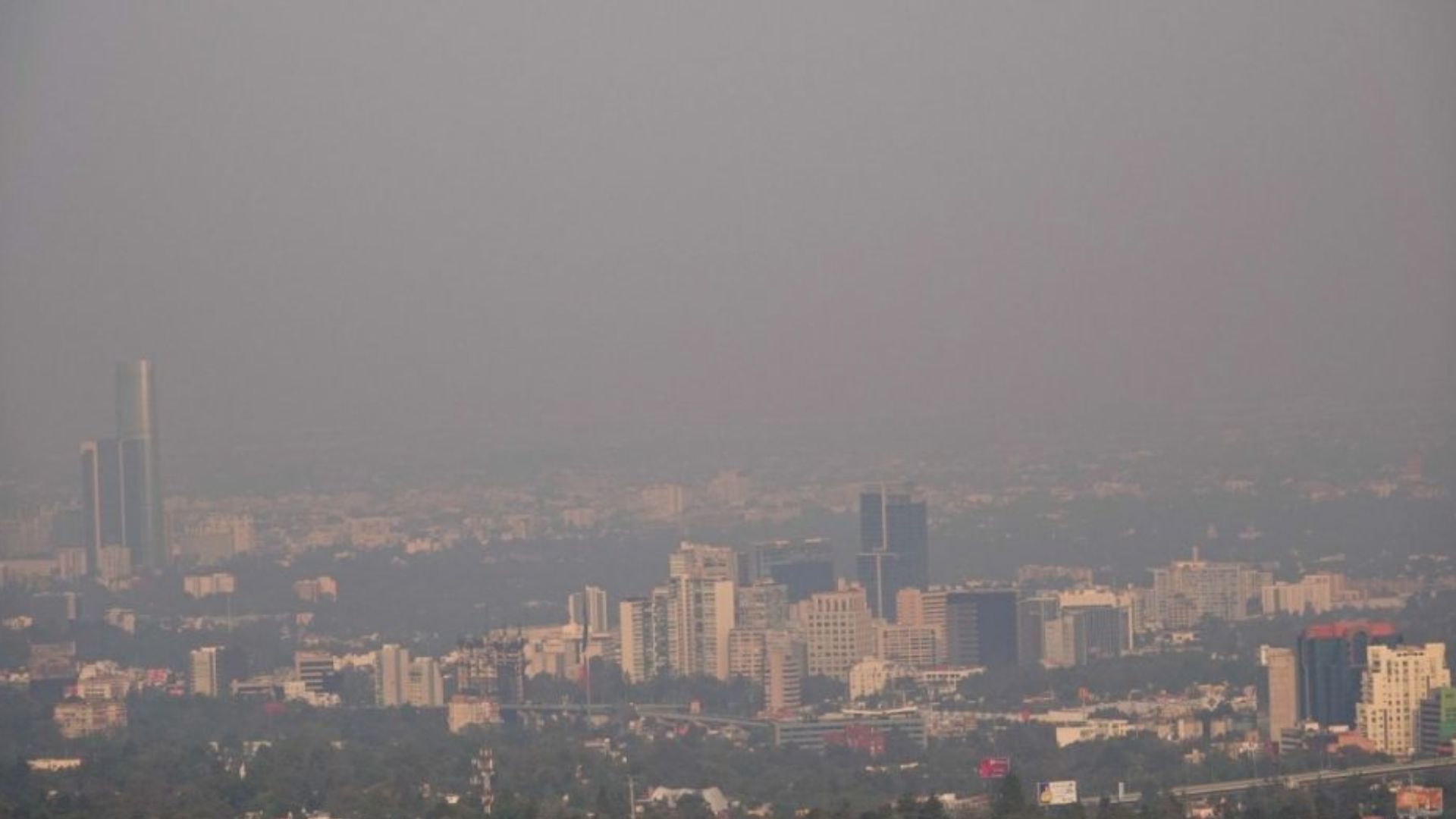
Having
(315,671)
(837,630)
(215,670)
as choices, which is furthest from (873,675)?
(215,670)

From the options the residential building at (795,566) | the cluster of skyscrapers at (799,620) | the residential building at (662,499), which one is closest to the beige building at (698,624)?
the cluster of skyscrapers at (799,620)

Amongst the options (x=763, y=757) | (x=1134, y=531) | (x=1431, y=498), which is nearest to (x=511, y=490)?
(x=1134, y=531)

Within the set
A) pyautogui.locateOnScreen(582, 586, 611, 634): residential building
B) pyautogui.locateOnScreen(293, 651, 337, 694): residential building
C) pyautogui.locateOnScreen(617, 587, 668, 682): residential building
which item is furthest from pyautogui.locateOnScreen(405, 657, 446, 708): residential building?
pyautogui.locateOnScreen(582, 586, 611, 634): residential building

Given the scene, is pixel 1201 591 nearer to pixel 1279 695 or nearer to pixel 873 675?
pixel 873 675

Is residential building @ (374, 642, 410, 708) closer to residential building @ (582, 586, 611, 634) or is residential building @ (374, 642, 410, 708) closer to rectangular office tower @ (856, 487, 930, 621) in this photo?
residential building @ (582, 586, 611, 634)

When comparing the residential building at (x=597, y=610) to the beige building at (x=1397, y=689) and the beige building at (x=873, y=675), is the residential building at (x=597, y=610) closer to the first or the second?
the beige building at (x=873, y=675)

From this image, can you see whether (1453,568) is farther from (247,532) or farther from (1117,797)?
(247,532)
